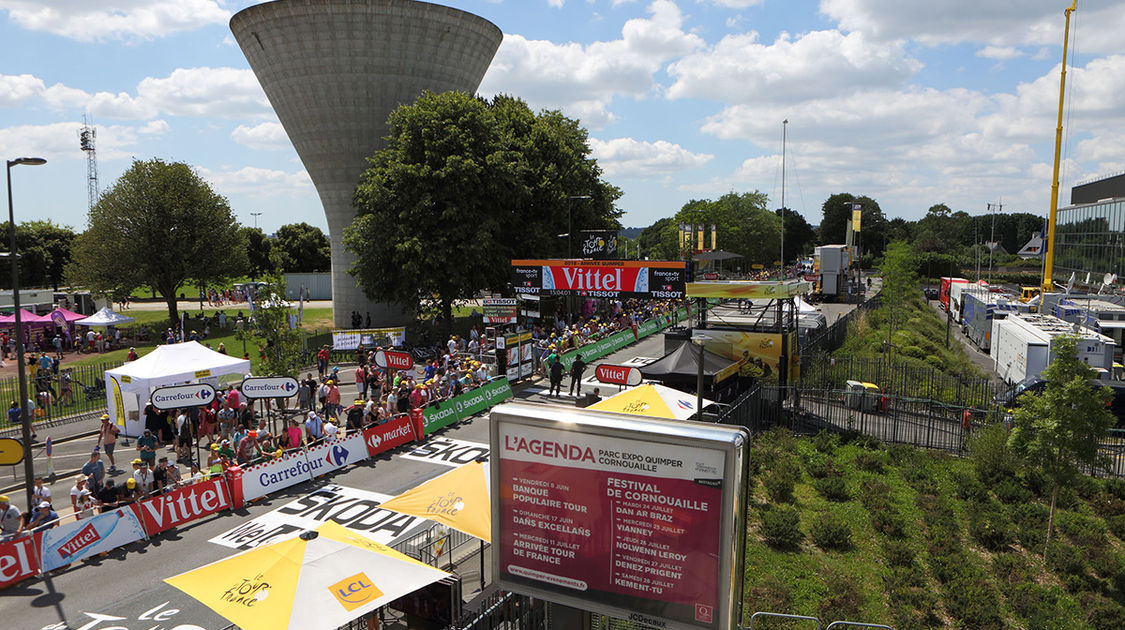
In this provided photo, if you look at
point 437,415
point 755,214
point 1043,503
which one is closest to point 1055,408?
point 1043,503

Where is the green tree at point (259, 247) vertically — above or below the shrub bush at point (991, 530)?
above

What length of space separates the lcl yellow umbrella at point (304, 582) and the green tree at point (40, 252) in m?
83.4

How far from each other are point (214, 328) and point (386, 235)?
78.1 feet

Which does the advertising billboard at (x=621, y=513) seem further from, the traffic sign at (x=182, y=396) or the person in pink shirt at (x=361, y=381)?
the person in pink shirt at (x=361, y=381)

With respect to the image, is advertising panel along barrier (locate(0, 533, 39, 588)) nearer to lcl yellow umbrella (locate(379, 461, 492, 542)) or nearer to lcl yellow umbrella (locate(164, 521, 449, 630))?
lcl yellow umbrella (locate(164, 521, 449, 630))

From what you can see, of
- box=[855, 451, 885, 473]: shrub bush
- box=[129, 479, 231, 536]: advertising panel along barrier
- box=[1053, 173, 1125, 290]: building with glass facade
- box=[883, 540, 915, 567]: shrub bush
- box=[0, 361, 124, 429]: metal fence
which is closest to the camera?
box=[883, 540, 915, 567]: shrub bush

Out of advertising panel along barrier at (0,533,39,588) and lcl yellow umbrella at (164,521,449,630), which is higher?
lcl yellow umbrella at (164,521,449,630)

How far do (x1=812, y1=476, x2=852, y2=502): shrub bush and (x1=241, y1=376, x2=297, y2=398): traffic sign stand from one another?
598 inches

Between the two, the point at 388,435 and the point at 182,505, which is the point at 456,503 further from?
the point at 388,435

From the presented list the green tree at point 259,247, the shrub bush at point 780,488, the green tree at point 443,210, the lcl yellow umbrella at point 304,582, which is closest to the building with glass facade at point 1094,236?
the green tree at point 443,210

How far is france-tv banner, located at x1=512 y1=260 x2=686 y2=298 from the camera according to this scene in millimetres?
27250

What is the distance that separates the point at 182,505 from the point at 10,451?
11.6 feet

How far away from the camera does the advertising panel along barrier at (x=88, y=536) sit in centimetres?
1302

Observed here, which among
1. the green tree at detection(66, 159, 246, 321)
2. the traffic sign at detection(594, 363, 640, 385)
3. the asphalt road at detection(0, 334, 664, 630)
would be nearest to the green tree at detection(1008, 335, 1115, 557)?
the asphalt road at detection(0, 334, 664, 630)
